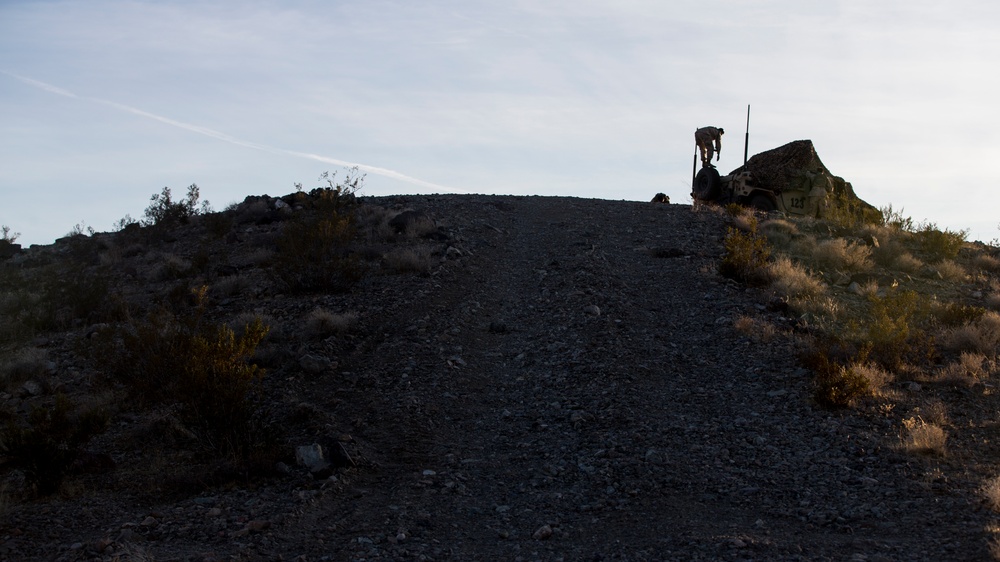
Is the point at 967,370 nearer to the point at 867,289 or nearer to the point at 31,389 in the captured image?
the point at 867,289

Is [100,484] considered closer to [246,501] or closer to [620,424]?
[246,501]

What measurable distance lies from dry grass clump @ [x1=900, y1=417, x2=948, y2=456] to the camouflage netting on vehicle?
15308mm

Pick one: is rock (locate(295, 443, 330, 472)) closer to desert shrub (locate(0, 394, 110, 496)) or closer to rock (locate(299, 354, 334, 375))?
desert shrub (locate(0, 394, 110, 496))

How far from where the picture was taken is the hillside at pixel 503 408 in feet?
21.7

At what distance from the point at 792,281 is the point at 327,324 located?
808 centimetres

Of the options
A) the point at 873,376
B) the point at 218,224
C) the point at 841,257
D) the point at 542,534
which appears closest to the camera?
the point at 542,534

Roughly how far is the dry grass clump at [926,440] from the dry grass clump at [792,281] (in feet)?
17.9

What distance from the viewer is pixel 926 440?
26.5 ft

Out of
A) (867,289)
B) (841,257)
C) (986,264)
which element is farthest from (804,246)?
(986,264)

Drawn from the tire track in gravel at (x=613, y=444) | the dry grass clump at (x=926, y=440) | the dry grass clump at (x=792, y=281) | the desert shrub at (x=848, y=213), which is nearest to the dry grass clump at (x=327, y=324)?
the tire track in gravel at (x=613, y=444)

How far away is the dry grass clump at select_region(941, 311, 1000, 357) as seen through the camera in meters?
11.5

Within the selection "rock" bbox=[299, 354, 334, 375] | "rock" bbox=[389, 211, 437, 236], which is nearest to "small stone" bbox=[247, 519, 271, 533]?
"rock" bbox=[299, 354, 334, 375]

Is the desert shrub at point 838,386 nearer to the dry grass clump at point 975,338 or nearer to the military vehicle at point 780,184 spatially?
the dry grass clump at point 975,338

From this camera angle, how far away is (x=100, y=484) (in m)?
7.87
